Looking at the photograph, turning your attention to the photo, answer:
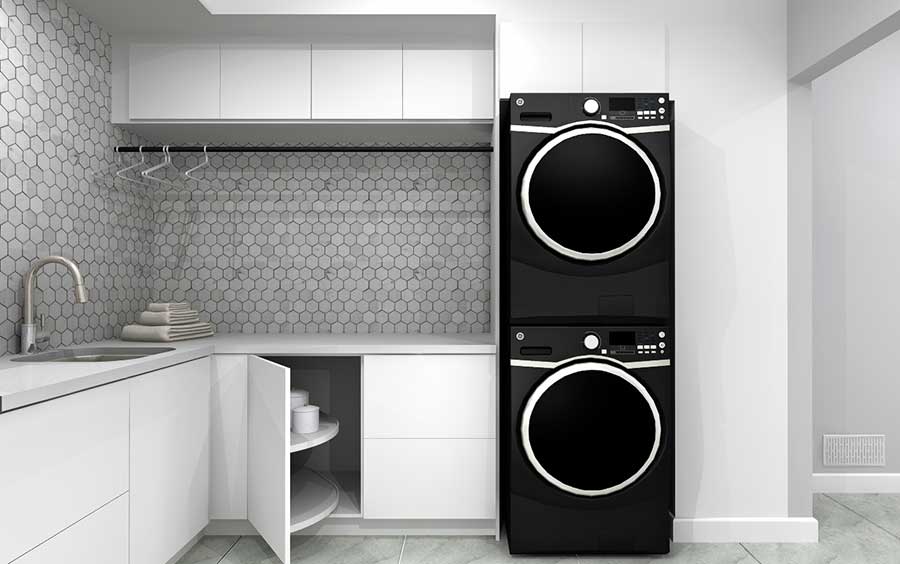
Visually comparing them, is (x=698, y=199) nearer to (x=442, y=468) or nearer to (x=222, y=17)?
(x=442, y=468)

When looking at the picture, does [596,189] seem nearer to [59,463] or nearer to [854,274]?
[854,274]

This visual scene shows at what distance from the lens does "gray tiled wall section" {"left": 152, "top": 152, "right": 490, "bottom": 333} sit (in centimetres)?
310

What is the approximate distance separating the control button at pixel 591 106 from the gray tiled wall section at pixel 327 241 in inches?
32.7

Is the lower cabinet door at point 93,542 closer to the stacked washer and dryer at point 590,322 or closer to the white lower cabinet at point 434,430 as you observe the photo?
the white lower cabinet at point 434,430

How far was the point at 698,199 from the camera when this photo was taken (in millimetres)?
2564

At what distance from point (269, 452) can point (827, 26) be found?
8.62 ft

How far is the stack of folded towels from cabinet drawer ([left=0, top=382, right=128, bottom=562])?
0.78m

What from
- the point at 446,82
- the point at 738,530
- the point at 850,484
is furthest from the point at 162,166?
the point at 850,484

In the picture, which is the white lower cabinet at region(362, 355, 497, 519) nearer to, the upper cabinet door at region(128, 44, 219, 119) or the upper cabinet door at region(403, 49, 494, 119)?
the upper cabinet door at region(403, 49, 494, 119)

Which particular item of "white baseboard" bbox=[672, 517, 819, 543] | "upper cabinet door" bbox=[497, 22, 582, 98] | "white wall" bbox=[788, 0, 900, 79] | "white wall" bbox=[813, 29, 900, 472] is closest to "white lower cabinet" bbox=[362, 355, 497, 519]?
"white baseboard" bbox=[672, 517, 819, 543]

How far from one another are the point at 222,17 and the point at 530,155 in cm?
142

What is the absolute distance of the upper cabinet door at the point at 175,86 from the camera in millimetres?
2729

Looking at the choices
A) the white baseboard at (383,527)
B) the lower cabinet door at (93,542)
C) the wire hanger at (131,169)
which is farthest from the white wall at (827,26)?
the lower cabinet door at (93,542)

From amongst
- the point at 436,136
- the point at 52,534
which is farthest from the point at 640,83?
the point at 52,534
